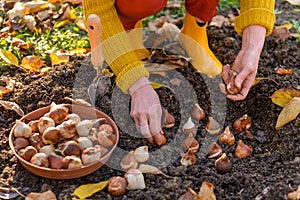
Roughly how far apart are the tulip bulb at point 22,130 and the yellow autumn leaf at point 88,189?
25 centimetres

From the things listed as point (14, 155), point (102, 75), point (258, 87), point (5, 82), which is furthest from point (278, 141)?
point (5, 82)

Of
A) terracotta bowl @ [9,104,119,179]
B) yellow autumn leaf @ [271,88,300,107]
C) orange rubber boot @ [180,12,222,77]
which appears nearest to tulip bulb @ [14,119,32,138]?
terracotta bowl @ [9,104,119,179]

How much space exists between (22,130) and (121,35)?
46 cm

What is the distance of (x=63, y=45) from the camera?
2.39m

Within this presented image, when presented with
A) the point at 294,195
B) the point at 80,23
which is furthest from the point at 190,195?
the point at 80,23

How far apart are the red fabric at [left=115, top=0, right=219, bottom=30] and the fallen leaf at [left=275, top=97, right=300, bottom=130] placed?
19.4 inches

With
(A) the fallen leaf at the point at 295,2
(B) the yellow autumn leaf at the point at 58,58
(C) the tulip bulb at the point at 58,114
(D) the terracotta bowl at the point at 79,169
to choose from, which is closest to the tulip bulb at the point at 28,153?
(D) the terracotta bowl at the point at 79,169

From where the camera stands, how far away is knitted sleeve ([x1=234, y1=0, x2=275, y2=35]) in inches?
76.3

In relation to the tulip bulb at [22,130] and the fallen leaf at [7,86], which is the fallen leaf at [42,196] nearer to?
the tulip bulb at [22,130]

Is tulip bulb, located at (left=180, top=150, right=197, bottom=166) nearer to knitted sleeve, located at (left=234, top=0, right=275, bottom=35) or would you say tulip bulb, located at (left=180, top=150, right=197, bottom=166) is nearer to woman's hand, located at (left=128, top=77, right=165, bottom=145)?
woman's hand, located at (left=128, top=77, right=165, bottom=145)

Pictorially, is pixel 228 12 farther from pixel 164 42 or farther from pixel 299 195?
pixel 299 195

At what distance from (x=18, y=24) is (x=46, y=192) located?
43.4 inches

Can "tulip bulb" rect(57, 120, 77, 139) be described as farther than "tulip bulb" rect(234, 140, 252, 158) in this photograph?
No

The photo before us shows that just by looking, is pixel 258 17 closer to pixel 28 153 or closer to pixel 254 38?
pixel 254 38
